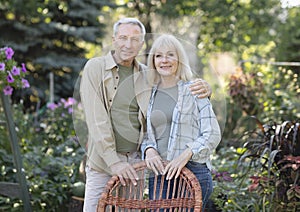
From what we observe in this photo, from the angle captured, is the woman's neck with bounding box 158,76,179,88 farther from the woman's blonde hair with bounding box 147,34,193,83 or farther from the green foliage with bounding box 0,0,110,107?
the green foliage with bounding box 0,0,110,107

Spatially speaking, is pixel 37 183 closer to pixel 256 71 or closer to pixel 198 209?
pixel 198 209

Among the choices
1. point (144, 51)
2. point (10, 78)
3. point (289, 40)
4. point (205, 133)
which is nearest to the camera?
point (205, 133)

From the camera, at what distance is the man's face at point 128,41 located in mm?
2615

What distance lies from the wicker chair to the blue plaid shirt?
10cm

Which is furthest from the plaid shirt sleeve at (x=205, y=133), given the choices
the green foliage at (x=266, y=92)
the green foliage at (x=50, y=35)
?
the green foliage at (x=50, y=35)

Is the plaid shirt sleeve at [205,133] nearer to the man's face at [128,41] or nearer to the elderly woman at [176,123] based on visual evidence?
the elderly woman at [176,123]

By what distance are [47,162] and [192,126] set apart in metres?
2.08

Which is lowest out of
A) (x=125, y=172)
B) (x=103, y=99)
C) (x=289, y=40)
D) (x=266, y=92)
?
(x=125, y=172)

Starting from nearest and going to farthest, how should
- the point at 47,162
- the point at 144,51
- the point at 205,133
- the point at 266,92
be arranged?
the point at 205,133
the point at 144,51
the point at 47,162
the point at 266,92

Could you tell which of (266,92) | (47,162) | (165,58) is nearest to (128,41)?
(165,58)

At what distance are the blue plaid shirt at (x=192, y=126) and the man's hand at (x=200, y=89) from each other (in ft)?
0.06

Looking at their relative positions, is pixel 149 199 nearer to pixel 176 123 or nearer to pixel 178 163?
pixel 178 163

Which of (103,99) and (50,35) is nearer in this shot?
(103,99)

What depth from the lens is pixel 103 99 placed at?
2.65 m
